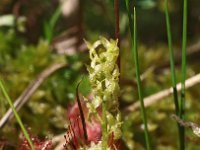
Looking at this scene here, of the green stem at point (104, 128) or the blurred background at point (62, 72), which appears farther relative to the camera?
the blurred background at point (62, 72)

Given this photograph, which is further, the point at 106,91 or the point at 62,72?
the point at 62,72

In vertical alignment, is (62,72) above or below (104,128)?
above

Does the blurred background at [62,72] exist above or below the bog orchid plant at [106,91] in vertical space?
above

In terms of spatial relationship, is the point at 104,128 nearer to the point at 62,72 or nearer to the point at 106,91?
the point at 106,91

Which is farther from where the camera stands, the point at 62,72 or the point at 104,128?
the point at 62,72

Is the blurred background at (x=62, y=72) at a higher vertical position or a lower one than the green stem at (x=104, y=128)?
higher

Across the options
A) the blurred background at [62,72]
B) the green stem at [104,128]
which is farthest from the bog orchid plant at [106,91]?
the blurred background at [62,72]

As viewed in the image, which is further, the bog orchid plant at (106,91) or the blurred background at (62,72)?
the blurred background at (62,72)

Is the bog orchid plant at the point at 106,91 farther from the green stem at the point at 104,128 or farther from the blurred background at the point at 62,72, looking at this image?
the blurred background at the point at 62,72

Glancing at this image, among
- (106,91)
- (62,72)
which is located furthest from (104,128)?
(62,72)
